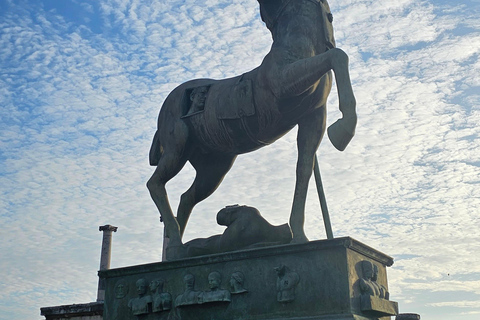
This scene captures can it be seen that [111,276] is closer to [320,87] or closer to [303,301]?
[303,301]

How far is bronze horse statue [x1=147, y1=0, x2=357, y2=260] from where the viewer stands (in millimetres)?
6680

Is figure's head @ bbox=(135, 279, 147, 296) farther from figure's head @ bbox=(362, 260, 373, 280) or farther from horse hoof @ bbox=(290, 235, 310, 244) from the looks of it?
figure's head @ bbox=(362, 260, 373, 280)

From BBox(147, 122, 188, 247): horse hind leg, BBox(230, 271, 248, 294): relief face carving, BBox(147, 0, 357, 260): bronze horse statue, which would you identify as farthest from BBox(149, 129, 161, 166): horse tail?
BBox(230, 271, 248, 294): relief face carving

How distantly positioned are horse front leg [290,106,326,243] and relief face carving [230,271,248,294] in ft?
2.71

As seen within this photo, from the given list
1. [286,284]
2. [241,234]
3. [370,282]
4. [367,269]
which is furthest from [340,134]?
[241,234]

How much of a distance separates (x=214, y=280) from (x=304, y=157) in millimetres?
1837

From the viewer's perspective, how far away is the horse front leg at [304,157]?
6996mm

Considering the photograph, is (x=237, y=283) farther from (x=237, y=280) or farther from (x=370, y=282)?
(x=370, y=282)

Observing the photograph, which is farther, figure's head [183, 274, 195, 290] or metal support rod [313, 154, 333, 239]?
metal support rod [313, 154, 333, 239]

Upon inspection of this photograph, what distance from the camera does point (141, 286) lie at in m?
7.40

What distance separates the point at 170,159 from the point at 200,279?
1861 mm

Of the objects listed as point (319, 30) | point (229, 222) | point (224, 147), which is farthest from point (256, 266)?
point (319, 30)

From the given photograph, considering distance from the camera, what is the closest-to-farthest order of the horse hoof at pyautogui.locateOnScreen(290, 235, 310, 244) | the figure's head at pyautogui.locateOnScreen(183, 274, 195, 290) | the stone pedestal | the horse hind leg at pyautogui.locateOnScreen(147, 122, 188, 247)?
the stone pedestal < the horse hoof at pyautogui.locateOnScreen(290, 235, 310, 244) < the figure's head at pyautogui.locateOnScreen(183, 274, 195, 290) < the horse hind leg at pyautogui.locateOnScreen(147, 122, 188, 247)

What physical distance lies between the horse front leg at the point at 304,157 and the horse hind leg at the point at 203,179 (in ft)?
4.78
